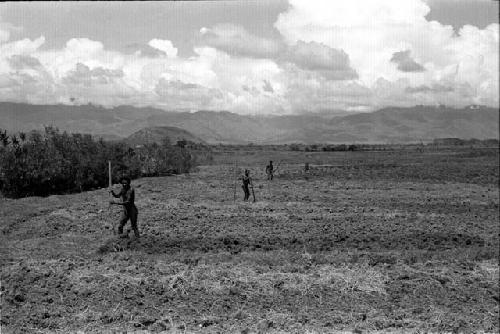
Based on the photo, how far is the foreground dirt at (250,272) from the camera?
37.4 ft

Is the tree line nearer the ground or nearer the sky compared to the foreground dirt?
nearer the sky

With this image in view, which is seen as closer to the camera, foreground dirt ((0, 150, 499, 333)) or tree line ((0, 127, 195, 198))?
foreground dirt ((0, 150, 499, 333))

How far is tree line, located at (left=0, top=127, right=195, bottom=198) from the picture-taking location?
1261 inches

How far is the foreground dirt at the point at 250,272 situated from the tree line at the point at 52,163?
31.2ft

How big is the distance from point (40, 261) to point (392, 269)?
9677 millimetres

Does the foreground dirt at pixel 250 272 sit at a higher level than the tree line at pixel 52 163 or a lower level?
lower

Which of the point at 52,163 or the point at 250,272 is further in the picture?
the point at 52,163

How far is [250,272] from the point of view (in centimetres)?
1362

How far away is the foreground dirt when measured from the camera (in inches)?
449

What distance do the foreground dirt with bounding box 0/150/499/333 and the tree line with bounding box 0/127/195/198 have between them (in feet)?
31.2

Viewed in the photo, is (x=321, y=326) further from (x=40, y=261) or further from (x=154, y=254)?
(x=40, y=261)

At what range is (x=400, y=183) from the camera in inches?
1496

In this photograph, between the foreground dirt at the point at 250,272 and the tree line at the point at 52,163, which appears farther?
the tree line at the point at 52,163

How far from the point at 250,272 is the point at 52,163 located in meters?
23.7
